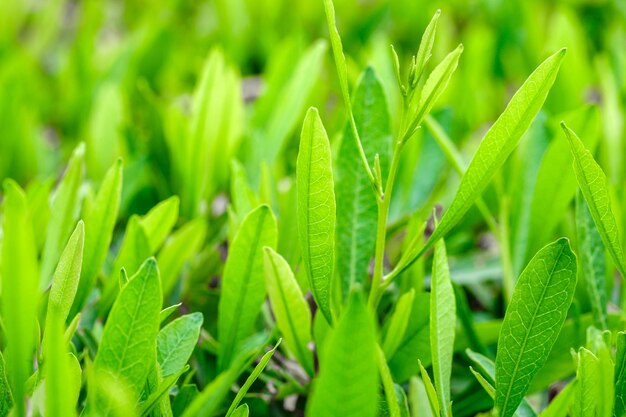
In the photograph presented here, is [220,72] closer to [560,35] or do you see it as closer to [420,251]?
[420,251]

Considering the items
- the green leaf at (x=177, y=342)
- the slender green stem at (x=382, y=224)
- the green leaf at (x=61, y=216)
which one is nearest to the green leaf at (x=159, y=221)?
the green leaf at (x=61, y=216)

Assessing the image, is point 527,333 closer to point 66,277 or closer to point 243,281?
point 243,281

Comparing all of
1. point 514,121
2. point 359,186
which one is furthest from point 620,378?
point 359,186

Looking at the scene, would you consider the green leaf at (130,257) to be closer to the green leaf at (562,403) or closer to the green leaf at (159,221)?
the green leaf at (159,221)

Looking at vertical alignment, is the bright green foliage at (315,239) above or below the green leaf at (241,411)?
above

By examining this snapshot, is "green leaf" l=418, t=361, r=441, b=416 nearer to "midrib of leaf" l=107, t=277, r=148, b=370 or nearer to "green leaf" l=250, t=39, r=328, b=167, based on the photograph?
"midrib of leaf" l=107, t=277, r=148, b=370

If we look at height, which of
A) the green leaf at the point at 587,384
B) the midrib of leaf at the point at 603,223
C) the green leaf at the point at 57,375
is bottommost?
the green leaf at the point at 587,384

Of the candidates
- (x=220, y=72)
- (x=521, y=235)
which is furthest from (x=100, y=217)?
(x=521, y=235)
